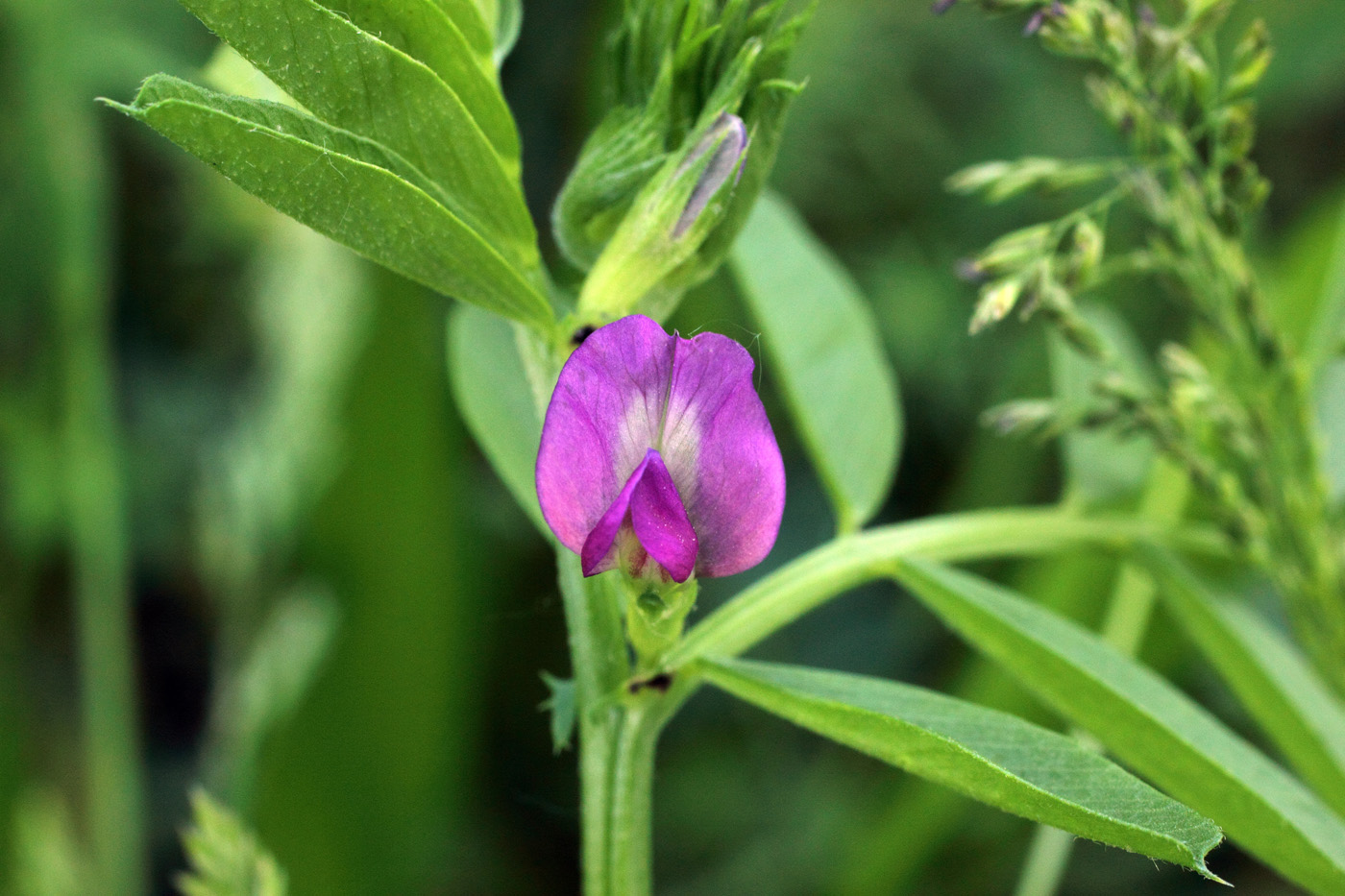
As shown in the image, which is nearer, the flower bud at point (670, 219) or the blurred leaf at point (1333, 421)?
the flower bud at point (670, 219)

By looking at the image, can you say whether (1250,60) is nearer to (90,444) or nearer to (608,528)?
(608,528)

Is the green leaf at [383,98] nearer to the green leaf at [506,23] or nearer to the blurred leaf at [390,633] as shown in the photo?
the green leaf at [506,23]

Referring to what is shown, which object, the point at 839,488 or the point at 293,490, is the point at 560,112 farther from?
the point at 839,488

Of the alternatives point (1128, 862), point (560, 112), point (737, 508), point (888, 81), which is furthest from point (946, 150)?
point (737, 508)

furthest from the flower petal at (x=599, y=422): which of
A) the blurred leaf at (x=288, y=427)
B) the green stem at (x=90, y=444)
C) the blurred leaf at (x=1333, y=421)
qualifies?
the green stem at (x=90, y=444)

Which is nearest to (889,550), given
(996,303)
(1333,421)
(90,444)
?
(996,303)

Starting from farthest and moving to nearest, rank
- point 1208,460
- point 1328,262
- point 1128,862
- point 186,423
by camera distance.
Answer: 1. point 186,423
2. point 1128,862
3. point 1328,262
4. point 1208,460

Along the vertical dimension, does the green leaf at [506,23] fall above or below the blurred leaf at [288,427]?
above
